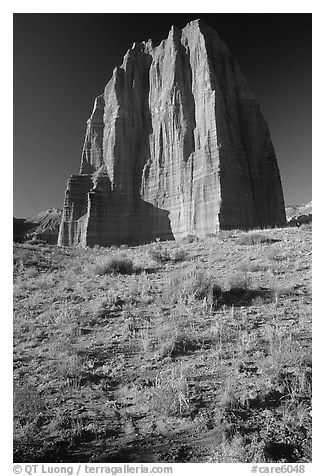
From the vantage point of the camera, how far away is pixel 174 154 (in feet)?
151

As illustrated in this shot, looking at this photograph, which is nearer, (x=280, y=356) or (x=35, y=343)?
(x=280, y=356)

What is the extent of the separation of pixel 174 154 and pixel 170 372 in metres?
44.0

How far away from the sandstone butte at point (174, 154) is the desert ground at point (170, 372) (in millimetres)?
31672

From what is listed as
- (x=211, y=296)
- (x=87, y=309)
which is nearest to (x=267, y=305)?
(x=211, y=296)

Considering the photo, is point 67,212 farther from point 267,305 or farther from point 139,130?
point 267,305

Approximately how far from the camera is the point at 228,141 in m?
41.6

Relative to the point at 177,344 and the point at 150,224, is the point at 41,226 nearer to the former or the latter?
the point at 150,224

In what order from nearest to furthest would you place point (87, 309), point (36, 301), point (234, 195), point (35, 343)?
1. point (35, 343)
2. point (87, 309)
3. point (36, 301)
4. point (234, 195)

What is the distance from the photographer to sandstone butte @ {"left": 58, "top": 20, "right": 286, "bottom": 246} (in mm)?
40844

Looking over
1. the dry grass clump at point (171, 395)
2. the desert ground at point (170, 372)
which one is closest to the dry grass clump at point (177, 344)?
the desert ground at point (170, 372)

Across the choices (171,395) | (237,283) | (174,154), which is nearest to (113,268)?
(237,283)

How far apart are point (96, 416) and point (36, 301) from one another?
502 centimetres

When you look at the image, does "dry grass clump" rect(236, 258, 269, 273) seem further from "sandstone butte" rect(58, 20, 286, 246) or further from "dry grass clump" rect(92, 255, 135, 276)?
"sandstone butte" rect(58, 20, 286, 246)

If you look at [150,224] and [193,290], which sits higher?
[150,224]
